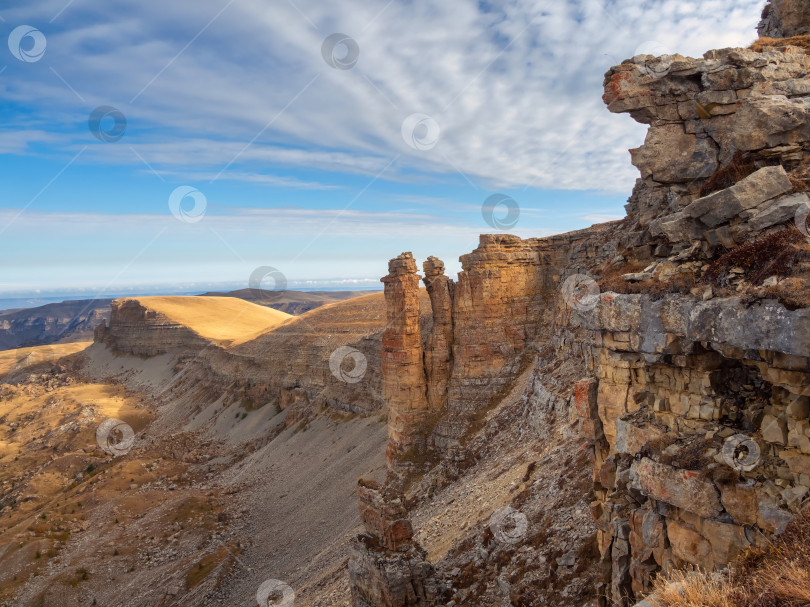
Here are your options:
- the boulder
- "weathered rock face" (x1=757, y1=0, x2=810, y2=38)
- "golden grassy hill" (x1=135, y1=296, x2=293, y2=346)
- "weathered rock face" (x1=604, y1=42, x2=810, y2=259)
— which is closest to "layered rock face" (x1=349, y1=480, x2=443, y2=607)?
the boulder

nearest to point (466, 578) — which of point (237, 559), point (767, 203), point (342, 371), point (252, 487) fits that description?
point (767, 203)

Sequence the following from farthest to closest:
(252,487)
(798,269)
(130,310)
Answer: (130,310) → (252,487) → (798,269)

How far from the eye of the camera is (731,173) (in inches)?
386

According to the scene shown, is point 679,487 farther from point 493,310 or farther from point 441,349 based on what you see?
point 441,349

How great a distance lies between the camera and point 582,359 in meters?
24.9

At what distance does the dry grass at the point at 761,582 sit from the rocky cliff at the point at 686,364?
0.31 meters

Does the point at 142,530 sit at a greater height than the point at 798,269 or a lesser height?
lesser

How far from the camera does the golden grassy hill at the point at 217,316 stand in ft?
316

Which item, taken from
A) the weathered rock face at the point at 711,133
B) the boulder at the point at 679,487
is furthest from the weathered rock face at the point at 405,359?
the boulder at the point at 679,487

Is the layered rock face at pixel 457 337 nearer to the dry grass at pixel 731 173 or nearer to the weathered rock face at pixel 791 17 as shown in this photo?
the weathered rock face at pixel 791 17

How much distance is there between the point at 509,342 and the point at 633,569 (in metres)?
25.2

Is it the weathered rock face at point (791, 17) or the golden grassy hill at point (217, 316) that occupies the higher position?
the weathered rock face at point (791, 17)

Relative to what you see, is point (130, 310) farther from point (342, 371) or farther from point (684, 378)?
point (684, 378)

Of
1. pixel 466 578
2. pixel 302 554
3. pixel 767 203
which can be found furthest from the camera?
pixel 302 554
